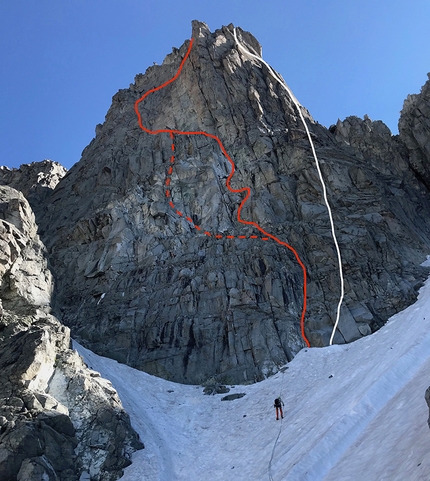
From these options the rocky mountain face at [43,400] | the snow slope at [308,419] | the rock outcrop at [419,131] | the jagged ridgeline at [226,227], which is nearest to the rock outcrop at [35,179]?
the jagged ridgeline at [226,227]

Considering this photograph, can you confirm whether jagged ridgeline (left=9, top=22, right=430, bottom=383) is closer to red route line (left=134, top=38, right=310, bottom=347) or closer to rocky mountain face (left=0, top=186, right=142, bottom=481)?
red route line (left=134, top=38, right=310, bottom=347)

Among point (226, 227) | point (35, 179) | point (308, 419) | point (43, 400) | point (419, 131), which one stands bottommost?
point (308, 419)

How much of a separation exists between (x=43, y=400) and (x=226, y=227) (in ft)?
86.1

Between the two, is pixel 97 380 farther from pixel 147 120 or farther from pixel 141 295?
pixel 147 120

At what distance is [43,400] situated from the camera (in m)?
16.8

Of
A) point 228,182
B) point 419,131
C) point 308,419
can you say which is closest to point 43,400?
point 308,419

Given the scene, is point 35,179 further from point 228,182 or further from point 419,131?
point 419,131

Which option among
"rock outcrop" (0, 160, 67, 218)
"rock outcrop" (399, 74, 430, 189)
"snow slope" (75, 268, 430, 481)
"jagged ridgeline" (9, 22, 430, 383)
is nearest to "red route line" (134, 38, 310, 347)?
"jagged ridgeline" (9, 22, 430, 383)

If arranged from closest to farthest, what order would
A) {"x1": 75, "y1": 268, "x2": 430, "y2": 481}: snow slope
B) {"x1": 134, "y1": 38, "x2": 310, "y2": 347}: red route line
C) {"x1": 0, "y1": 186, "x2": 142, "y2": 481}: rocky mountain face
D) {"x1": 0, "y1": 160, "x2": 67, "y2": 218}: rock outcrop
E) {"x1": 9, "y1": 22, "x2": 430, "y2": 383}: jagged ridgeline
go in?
1. {"x1": 75, "y1": 268, "x2": 430, "y2": 481}: snow slope
2. {"x1": 0, "y1": 186, "x2": 142, "y2": 481}: rocky mountain face
3. {"x1": 9, "y1": 22, "x2": 430, "y2": 383}: jagged ridgeline
4. {"x1": 134, "y1": 38, "x2": 310, "y2": 347}: red route line
5. {"x1": 0, "y1": 160, "x2": 67, "y2": 218}: rock outcrop

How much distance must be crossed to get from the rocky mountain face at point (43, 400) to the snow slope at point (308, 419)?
155cm

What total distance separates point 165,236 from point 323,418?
26505 millimetres

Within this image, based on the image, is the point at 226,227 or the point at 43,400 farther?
the point at 226,227

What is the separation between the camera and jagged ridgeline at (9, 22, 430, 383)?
30781 millimetres

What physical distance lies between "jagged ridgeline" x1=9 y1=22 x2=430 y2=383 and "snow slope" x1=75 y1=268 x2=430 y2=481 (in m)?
3.26
